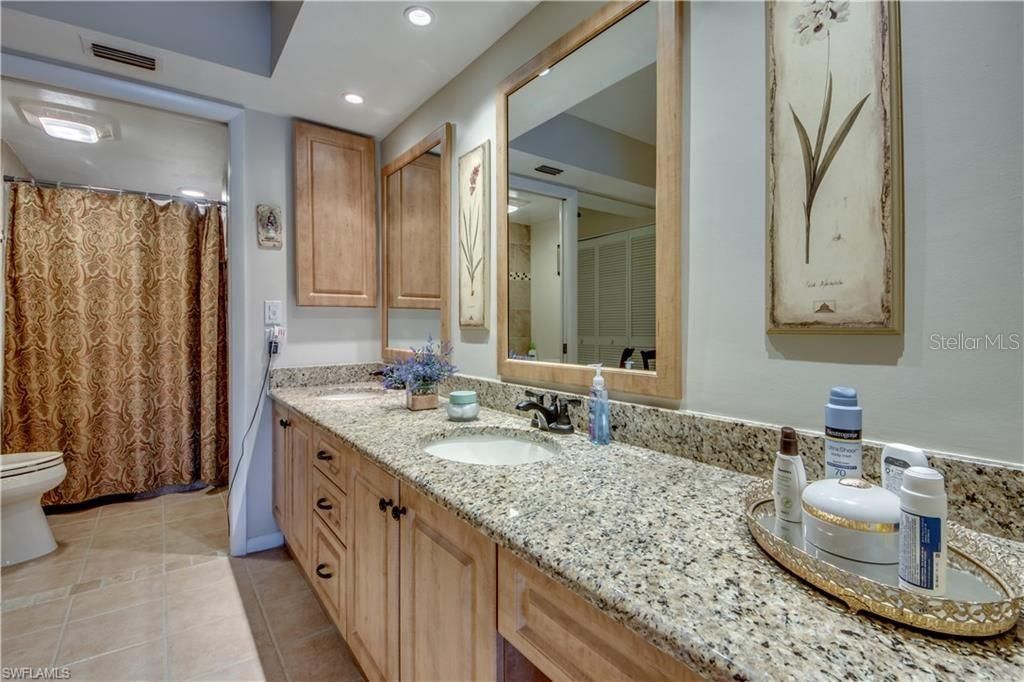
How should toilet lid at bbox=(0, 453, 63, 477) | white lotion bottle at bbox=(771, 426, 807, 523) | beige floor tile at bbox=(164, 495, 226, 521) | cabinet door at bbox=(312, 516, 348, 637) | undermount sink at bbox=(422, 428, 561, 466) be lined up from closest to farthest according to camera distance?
white lotion bottle at bbox=(771, 426, 807, 523) < undermount sink at bbox=(422, 428, 561, 466) < cabinet door at bbox=(312, 516, 348, 637) < toilet lid at bbox=(0, 453, 63, 477) < beige floor tile at bbox=(164, 495, 226, 521)

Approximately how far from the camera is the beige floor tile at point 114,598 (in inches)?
73.6

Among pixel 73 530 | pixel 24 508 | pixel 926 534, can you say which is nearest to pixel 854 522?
pixel 926 534

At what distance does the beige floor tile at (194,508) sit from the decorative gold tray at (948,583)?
329 centimetres

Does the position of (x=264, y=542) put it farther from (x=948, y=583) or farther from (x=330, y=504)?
(x=948, y=583)

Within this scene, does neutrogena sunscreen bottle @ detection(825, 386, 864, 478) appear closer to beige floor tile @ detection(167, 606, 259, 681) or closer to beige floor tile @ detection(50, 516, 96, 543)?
beige floor tile @ detection(167, 606, 259, 681)

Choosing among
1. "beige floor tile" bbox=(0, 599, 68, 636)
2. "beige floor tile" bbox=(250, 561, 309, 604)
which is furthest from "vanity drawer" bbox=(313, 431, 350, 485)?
"beige floor tile" bbox=(0, 599, 68, 636)

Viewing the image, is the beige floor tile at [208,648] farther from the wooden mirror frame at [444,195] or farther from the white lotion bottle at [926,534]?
the white lotion bottle at [926,534]

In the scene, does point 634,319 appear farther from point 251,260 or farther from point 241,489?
point 241,489

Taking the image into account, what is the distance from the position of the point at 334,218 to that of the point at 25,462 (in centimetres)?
200

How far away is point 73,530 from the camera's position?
2.62m

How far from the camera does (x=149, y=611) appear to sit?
188cm

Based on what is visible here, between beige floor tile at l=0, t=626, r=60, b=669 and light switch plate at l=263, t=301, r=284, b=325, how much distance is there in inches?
56.5

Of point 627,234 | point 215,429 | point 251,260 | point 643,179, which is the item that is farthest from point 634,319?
point 215,429

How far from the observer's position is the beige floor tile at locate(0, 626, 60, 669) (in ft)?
5.15
